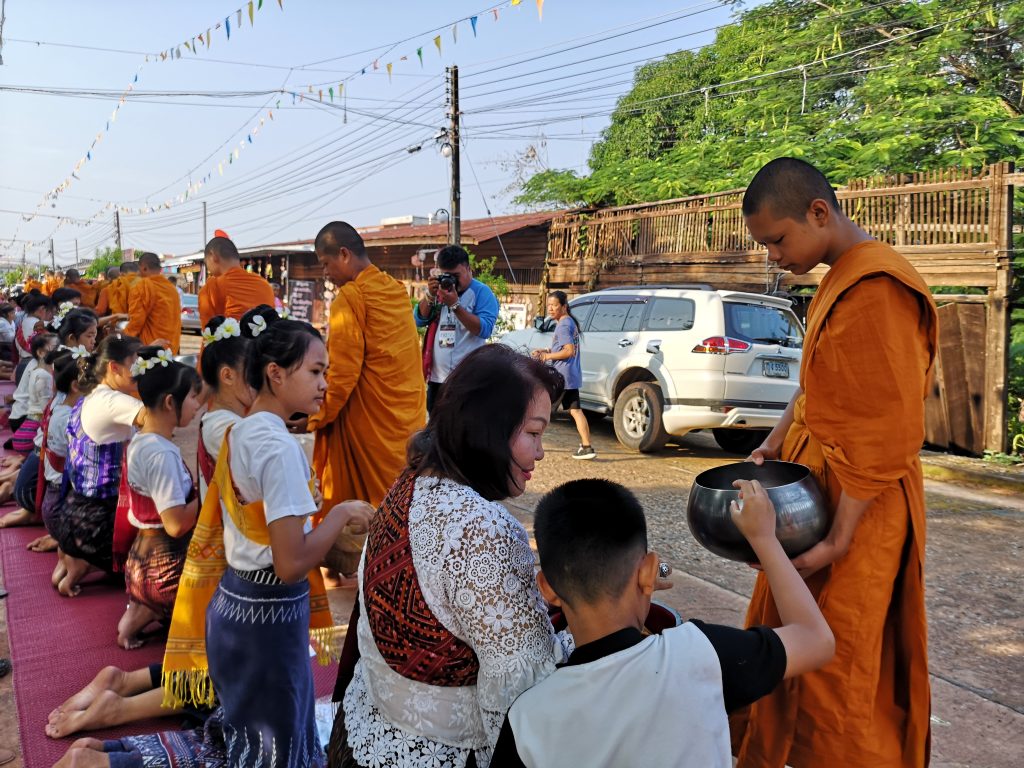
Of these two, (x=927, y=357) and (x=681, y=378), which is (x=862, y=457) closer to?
(x=927, y=357)

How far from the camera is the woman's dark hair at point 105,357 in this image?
4.39m

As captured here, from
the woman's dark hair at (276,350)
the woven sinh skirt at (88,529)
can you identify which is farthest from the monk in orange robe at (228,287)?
the woman's dark hair at (276,350)

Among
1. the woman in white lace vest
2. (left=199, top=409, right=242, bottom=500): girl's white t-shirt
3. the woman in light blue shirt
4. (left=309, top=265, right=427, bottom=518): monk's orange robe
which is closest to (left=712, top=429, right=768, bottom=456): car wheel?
the woman in light blue shirt

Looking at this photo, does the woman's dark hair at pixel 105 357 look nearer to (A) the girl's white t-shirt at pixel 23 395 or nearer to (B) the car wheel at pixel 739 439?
(A) the girl's white t-shirt at pixel 23 395

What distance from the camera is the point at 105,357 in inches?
175

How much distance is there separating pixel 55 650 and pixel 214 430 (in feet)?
5.40

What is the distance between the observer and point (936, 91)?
13.9 m

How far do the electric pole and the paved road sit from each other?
783 centimetres

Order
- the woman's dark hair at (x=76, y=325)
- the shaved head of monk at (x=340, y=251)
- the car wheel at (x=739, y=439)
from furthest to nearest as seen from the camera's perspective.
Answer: the car wheel at (x=739, y=439)
the woman's dark hair at (x=76, y=325)
the shaved head of monk at (x=340, y=251)

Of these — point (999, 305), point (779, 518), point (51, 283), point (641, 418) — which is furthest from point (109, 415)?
point (51, 283)

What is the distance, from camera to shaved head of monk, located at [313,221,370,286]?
4902 millimetres

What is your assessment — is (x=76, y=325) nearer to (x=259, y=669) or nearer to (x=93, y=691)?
(x=93, y=691)

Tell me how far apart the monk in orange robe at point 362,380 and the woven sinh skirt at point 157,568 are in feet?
4.42

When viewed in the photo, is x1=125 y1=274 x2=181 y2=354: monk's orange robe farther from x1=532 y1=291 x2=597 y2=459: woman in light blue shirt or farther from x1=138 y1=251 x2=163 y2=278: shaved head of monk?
x1=532 y1=291 x2=597 y2=459: woman in light blue shirt
